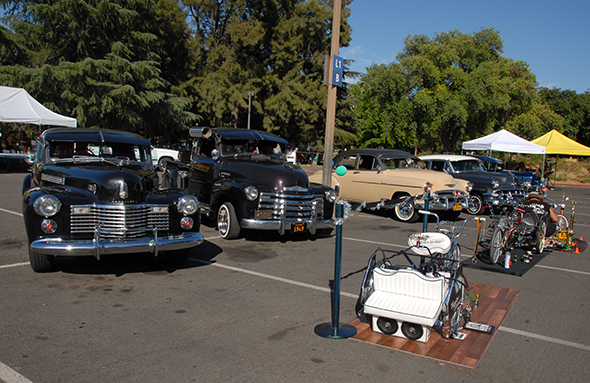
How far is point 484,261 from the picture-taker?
7.68 meters

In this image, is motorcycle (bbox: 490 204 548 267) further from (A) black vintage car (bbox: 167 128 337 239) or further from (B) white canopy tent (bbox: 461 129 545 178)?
(B) white canopy tent (bbox: 461 129 545 178)

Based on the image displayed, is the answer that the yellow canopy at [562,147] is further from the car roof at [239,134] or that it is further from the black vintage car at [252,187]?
the black vintage car at [252,187]

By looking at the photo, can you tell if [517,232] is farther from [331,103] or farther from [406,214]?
[331,103]

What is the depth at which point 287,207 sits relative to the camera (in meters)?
8.38

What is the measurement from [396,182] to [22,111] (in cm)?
1796

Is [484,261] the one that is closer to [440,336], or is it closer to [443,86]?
[440,336]

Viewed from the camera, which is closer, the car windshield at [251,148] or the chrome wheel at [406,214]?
the car windshield at [251,148]

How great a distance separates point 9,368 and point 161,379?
46.8 inches

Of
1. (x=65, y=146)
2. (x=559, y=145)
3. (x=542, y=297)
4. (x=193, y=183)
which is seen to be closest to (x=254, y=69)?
(x=559, y=145)

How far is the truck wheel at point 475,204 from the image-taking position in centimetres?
1423

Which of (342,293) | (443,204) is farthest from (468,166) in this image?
(342,293)

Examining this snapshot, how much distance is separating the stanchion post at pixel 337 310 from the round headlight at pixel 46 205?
3453 mm

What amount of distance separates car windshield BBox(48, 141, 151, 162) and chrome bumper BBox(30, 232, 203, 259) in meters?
2.03


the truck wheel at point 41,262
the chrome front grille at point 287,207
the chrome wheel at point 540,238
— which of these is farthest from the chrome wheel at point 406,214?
the truck wheel at point 41,262
